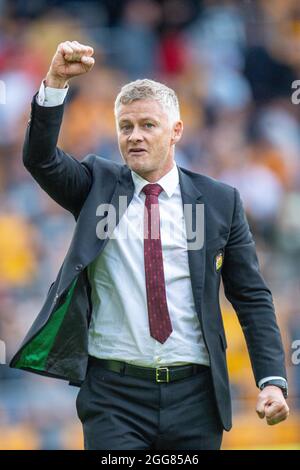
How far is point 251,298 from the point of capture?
4.29 metres

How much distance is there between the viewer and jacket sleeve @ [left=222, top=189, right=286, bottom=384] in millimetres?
4242

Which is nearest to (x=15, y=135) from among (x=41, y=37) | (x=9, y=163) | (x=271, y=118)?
(x=9, y=163)

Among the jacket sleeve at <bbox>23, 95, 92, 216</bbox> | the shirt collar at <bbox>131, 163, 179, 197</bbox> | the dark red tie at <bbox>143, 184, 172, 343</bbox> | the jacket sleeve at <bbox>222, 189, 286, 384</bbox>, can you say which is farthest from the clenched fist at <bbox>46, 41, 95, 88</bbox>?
the jacket sleeve at <bbox>222, 189, 286, 384</bbox>

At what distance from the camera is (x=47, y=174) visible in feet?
13.1

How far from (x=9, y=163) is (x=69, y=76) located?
5.36m

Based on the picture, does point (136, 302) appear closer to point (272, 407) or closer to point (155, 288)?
point (155, 288)

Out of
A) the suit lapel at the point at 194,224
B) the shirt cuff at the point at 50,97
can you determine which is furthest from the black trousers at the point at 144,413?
the shirt cuff at the point at 50,97

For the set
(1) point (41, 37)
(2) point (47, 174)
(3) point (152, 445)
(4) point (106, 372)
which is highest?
(1) point (41, 37)

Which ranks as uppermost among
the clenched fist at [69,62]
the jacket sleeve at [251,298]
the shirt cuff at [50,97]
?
the clenched fist at [69,62]

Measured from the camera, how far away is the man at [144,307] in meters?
4.06

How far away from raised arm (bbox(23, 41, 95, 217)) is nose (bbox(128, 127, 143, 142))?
23 cm

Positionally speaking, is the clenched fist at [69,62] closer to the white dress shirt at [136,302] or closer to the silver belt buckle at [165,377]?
the white dress shirt at [136,302]

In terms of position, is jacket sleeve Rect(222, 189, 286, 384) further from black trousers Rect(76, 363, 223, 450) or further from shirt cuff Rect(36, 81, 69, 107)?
shirt cuff Rect(36, 81, 69, 107)

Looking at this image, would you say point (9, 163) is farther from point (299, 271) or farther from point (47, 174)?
point (47, 174)
